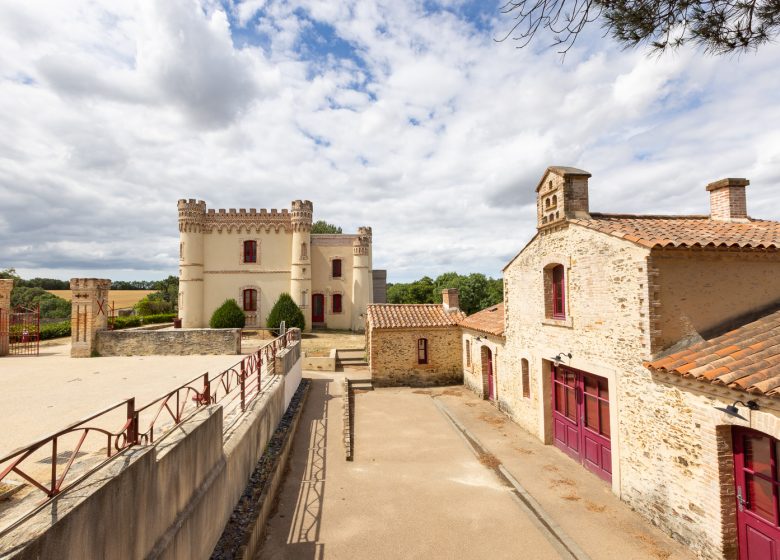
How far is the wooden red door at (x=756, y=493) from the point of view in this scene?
17.5 ft

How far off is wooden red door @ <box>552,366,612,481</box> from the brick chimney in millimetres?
5703

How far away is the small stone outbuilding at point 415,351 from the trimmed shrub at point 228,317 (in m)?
12.9

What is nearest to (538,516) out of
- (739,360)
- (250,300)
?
(739,360)

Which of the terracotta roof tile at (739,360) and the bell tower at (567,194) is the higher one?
the bell tower at (567,194)

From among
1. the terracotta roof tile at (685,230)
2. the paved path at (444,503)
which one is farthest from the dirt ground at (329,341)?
the terracotta roof tile at (685,230)

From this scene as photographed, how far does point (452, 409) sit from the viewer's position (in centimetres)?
1398

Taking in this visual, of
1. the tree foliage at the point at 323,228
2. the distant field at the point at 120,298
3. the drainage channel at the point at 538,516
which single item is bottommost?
the drainage channel at the point at 538,516

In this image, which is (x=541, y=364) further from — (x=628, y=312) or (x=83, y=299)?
(x=83, y=299)

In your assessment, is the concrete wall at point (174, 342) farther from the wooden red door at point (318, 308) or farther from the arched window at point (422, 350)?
the wooden red door at point (318, 308)

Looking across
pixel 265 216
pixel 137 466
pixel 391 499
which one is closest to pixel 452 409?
pixel 391 499

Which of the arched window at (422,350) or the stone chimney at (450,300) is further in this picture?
the stone chimney at (450,300)

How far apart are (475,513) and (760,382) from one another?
16.8ft

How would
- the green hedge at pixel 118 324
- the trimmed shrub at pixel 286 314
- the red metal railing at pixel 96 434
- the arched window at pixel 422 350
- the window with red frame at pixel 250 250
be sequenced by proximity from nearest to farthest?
the red metal railing at pixel 96 434 < the arched window at pixel 422 350 < the green hedge at pixel 118 324 < the trimmed shrub at pixel 286 314 < the window with red frame at pixel 250 250

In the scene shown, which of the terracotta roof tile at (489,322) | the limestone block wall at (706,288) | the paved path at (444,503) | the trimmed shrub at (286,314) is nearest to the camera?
the paved path at (444,503)
